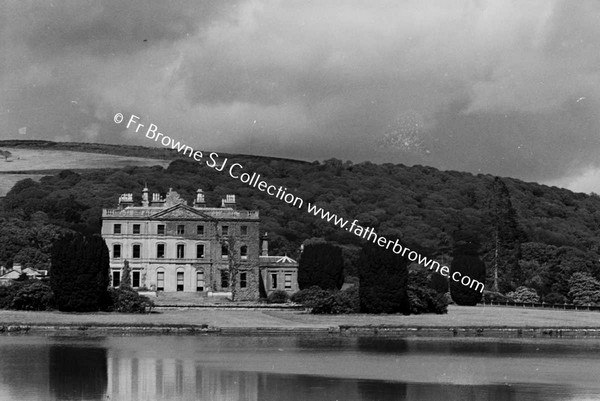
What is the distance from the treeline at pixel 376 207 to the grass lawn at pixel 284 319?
2699 centimetres

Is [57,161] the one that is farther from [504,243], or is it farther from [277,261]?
[504,243]

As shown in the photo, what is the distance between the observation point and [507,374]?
36281 millimetres

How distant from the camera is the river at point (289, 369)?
1232 inches

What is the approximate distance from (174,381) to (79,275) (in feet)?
92.2

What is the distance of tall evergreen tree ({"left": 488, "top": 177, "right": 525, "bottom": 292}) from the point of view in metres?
90.2

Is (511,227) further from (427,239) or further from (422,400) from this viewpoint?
(422,400)

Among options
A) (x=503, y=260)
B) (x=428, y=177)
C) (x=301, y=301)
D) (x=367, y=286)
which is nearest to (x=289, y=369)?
(x=367, y=286)

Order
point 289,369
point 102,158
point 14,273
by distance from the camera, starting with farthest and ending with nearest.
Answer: point 102,158
point 14,273
point 289,369

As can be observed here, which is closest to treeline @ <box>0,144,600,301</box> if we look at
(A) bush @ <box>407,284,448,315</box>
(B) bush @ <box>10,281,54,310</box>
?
(A) bush @ <box>407,284,448,315</box>

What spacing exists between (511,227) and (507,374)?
5518 centimetres

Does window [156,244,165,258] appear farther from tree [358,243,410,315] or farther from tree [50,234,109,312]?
tree [358,243,410,315]

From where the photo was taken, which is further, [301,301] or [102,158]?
[102,158]

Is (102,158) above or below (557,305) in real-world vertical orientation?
above

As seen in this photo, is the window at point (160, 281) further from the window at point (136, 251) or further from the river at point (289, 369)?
the river at point (289, 369)
